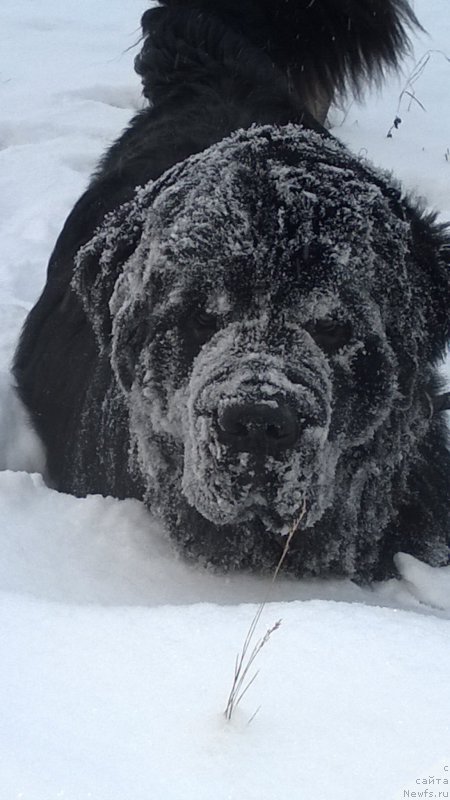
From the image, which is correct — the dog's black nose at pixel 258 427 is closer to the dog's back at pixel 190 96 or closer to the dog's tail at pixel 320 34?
the dog's back at pixel 190 96

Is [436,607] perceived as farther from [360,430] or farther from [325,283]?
[325,283]

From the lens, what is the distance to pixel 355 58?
204 inches

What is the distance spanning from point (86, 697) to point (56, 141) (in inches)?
242

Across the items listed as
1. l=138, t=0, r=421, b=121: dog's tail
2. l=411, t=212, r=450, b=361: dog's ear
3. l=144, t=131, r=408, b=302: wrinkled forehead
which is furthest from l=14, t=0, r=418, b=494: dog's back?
l=411, t=212, r=450, b=361: dog's ear

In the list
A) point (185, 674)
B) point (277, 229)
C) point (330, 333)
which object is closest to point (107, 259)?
point (277, 229)

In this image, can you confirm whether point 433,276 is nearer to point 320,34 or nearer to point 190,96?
point 190,96

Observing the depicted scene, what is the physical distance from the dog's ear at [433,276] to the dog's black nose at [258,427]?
799 millimetres

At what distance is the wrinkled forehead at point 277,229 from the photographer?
2.77 meters

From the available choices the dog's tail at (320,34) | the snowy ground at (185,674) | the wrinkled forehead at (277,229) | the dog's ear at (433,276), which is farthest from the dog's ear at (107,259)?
the dog's tail at (320,34)

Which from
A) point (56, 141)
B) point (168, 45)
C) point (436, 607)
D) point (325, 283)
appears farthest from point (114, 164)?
point (56, 141)

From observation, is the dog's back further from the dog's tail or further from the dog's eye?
the dog's eye

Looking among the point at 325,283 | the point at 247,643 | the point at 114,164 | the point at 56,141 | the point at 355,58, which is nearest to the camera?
the point at 247,643

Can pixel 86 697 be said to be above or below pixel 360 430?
below

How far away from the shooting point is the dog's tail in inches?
190
